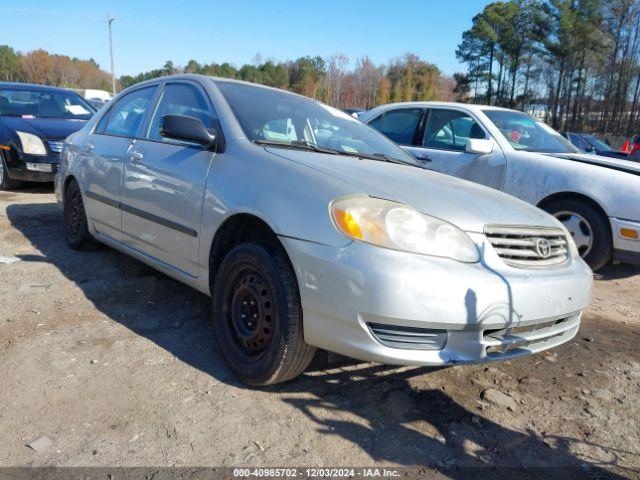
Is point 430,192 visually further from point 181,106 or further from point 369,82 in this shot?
point 369,82

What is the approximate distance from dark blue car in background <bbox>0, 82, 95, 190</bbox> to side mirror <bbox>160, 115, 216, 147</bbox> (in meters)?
5.09

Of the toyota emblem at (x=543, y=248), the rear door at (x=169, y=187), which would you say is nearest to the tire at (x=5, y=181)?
the rear door at (x=169, y=187)

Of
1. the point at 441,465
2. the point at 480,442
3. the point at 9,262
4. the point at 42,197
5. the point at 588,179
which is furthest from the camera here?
the point at 42,197

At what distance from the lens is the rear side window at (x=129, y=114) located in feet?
12.8

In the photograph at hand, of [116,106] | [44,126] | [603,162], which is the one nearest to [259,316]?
[116,106]

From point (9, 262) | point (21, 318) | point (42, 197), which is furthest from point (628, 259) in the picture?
point (42, 197)

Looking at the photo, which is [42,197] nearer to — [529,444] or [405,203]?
[405,203]

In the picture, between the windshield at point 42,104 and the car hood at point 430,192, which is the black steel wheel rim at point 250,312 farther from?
the windshield at point 42,104

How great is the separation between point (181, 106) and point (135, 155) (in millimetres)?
468

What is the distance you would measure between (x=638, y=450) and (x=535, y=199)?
10.5 ft

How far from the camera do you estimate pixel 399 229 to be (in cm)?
225

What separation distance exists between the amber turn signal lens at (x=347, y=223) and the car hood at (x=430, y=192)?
0.15 m

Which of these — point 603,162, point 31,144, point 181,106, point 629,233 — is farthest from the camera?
point 31,144

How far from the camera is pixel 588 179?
4.80m
